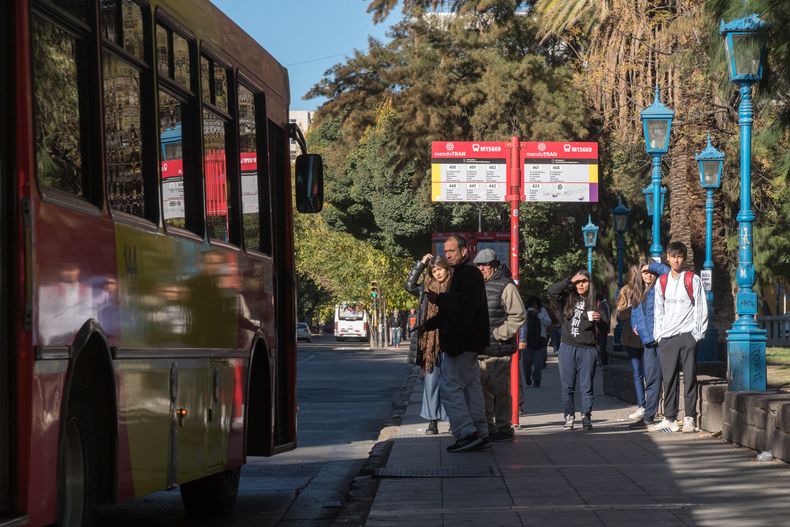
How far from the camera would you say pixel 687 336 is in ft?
51.2

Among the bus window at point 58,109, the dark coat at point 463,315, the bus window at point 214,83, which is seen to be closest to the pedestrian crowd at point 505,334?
the dark coat at point 463,315

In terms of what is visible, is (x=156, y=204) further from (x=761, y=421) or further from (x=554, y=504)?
(x=761, y=421)

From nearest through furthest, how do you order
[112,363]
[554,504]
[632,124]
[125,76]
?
[112,363] → [125,76] → [554,504] → [632,124]

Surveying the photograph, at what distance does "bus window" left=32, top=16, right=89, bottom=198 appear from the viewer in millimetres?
6012

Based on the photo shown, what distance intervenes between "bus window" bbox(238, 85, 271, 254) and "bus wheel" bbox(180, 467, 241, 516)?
149 cm

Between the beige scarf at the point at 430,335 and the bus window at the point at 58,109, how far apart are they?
27.4 feet

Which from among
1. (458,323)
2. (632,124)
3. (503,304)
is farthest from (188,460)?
(632,124)

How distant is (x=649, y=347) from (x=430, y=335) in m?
2.73

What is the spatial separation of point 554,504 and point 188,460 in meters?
2.56

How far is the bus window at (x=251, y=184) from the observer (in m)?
10.2

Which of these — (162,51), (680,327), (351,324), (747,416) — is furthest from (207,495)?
(351,324)

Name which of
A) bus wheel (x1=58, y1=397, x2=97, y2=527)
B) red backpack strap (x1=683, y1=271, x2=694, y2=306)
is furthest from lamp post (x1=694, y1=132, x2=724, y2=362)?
bus wheel (x1=58, y1=397, x2=97, y2=527)

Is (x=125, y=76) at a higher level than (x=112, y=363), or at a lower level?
higher

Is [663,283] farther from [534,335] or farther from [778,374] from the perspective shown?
[534,335]
